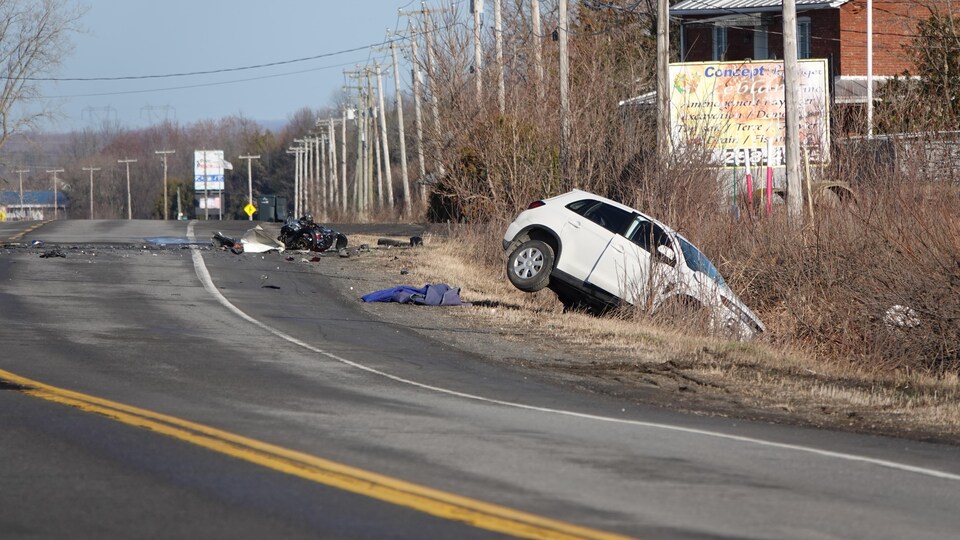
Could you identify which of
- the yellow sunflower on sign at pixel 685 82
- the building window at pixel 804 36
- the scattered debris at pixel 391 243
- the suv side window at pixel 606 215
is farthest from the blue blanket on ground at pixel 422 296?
the building window at pixel 804 36

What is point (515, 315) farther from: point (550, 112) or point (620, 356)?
point (550, 112)

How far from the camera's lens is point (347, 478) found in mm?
7484

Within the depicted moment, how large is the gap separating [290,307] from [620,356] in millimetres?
6283

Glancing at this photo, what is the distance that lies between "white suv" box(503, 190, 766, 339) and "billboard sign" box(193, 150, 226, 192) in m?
120

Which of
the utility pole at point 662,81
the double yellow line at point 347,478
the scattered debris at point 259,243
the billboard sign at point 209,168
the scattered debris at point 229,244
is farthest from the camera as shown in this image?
the billboard sign at point 209,168

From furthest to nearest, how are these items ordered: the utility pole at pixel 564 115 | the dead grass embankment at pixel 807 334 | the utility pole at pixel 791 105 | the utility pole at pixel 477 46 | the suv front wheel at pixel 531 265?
the utility pole at pixel 477 46 → the utility pole at pixel 564 115 → the utility pole at pixel 791 105 → the suv front wheel at pixel 531 265 → the dead grass embankment at pixel 807 334

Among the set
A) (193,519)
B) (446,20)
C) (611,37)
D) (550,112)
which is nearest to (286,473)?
(193,519)

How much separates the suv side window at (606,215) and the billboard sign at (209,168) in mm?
120114

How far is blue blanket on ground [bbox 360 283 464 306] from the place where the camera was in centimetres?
2056

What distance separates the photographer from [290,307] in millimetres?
19625

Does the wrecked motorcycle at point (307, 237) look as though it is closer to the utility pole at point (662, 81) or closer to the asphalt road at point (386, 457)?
the utility pole at point (662, 81)

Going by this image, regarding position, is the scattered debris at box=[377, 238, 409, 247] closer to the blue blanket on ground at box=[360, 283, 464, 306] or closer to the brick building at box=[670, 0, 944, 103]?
the blue blanket on ground at box=[360, 283, 464, 306]

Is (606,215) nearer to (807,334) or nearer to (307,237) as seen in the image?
(807,334)

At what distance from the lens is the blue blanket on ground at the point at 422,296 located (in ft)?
67.5
